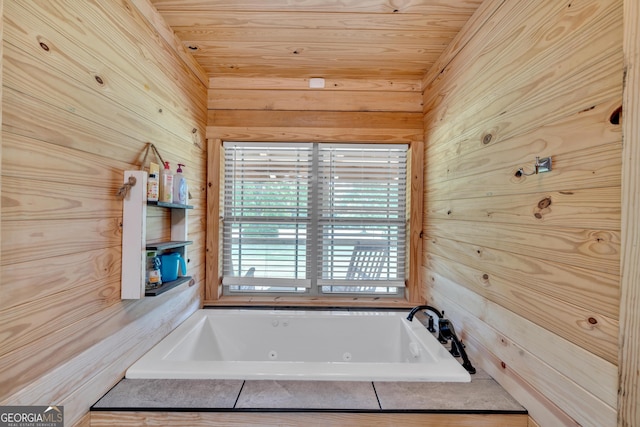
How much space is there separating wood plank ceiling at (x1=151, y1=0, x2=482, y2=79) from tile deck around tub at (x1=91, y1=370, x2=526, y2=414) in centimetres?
174

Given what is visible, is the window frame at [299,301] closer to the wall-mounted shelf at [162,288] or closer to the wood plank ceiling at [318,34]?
the wood plank ceiling at [318,34]

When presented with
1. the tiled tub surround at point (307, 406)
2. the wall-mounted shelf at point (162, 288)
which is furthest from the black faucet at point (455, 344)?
the wall-mounted shelf at point (162, 288)

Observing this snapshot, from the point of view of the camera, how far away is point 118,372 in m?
1.13

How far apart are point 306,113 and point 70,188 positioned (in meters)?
1.48

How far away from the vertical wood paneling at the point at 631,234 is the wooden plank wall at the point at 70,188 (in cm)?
156

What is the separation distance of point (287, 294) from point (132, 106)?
1.56m

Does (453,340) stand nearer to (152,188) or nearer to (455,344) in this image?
(455,344)

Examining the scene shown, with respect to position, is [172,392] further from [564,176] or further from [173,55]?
[173,55]

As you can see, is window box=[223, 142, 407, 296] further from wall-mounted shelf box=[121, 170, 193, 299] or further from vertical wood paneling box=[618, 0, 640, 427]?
vertical wood paneling box=[618, 0, 640, 427]

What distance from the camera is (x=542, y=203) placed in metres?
0.90

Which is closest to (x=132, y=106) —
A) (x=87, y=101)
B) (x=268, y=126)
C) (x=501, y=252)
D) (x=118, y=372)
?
(x=87, y=101)

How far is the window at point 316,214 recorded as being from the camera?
6.91ft

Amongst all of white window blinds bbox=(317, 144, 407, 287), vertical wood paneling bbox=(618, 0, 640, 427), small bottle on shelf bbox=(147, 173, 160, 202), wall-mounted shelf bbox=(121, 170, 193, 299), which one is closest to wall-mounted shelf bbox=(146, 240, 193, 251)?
wall-mounted shelf bbox=(121, 170, 193, 299)
